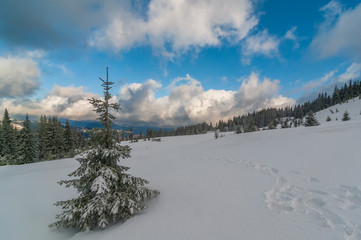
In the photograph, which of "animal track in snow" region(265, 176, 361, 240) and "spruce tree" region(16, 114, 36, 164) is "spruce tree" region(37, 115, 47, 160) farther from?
"animal track in snow" region(265, 176, 361, 240)

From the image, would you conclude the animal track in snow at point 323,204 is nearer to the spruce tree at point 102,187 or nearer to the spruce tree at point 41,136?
the spruce tree at point 102,187

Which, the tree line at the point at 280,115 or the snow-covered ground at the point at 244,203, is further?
the tree line at the point at 280,115

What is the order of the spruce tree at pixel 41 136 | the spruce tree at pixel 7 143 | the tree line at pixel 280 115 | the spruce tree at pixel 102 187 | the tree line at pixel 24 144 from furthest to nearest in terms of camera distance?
the tree line at pixel 280 115, the spruce tree at pixel 41 136, the tree line at pixel 24 144, the spruce tree at pixel 7 143, the spruce tree at pixel 102 187

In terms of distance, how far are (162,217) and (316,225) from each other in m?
4.61

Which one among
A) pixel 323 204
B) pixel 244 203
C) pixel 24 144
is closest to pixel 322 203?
pixel 323 204

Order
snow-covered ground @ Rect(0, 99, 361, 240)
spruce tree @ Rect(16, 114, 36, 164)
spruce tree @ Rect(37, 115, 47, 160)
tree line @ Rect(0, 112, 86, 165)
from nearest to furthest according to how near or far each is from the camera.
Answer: snow-covered ground @ Rect(0, 99, 361, 240) → tree line @ Rect(0, 112, 86, 165) → spruce tree @ Rect(16, 114, 36, 164) → spruce tree @ Rect(37, 115, 47, 160)

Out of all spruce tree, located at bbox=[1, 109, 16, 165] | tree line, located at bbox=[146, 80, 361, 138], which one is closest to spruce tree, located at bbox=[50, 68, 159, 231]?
spruce tree, located at bbox=[1, 109, 16, 165]

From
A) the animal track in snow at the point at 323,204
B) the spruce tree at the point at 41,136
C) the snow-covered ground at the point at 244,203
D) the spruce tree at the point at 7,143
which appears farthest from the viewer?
the spruce tree at the point at 41,136

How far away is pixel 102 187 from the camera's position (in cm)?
539

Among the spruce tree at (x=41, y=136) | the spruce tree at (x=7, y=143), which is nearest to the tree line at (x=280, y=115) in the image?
the spruce tree at (x=41, y=136)

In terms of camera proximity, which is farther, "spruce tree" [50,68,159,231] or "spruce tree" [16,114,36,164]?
"spruce tree" [16,114,36,164]

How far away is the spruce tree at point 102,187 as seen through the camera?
5320 millimetres

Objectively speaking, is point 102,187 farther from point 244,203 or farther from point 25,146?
point 25,146

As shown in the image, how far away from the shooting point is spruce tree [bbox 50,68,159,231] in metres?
5.32
